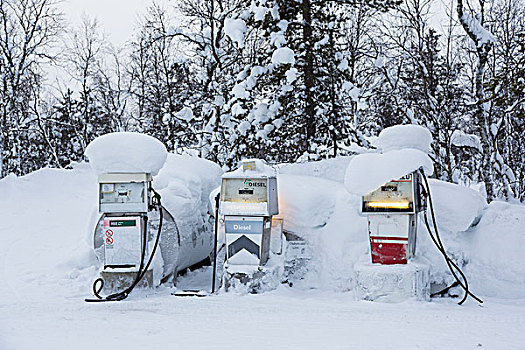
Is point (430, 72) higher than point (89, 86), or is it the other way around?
point (89, 86)

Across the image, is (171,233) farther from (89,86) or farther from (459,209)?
(89,86)

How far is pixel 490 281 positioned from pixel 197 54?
12228 millimetres

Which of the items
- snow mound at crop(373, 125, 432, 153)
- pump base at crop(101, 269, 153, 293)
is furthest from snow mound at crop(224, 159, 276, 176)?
pump base at crop(101, 269, 153, 293)

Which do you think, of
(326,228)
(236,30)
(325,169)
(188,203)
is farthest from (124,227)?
(236,30)

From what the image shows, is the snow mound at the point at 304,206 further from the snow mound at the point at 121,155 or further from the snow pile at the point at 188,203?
the snow mound at the point at 121,155

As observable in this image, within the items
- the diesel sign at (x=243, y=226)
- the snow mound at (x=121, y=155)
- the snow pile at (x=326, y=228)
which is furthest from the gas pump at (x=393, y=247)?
the snow mound at (x=121, y=155)

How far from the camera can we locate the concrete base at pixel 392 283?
5910 mm

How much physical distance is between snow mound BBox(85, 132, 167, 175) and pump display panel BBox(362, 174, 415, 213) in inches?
111

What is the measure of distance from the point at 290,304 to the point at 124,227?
2317mm

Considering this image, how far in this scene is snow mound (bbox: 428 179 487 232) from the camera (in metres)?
7.09

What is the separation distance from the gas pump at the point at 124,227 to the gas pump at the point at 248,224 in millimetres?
958

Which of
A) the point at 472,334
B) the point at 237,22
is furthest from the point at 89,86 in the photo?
the point at 472,334

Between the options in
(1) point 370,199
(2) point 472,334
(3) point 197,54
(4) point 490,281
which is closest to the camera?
(2) point 472,334

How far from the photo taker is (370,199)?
20.5 ft
